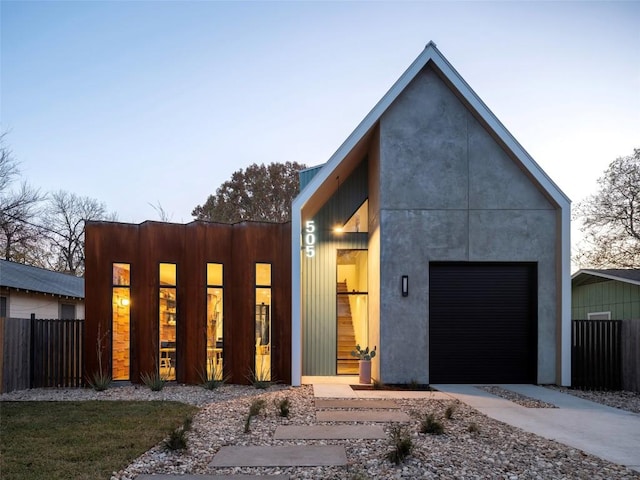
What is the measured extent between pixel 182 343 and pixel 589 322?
9242 mm

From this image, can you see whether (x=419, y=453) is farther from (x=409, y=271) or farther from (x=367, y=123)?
(x=367, y=123)

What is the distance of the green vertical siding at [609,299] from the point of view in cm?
1820

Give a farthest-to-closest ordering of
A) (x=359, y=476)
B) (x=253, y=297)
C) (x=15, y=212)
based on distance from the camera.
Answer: (x=15, y=212) → (x=253, y=297) → (x=359, y=476)

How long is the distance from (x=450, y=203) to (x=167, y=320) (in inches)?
271

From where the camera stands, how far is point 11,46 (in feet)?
45.8

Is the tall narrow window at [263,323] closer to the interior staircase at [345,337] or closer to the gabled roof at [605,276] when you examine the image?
the interior staircase at [345,337]

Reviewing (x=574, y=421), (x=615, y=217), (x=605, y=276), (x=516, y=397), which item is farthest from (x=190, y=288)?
(x=615, y=217)

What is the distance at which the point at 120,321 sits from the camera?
12352 millimetres

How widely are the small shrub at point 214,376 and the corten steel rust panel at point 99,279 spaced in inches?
77.1

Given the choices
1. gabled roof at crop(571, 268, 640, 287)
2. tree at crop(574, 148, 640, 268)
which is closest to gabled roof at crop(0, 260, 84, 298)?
gabled roof at crop(571, 268, 640, 287)

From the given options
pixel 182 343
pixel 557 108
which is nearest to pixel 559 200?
pixel 557 108

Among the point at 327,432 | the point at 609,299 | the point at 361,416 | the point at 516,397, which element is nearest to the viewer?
the point at 327,432

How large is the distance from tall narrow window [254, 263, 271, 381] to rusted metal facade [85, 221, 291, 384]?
12cm

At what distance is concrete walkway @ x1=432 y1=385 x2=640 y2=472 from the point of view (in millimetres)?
6535
